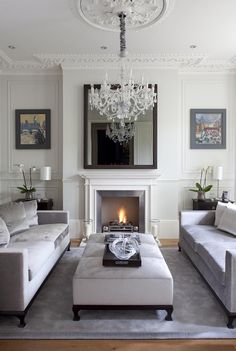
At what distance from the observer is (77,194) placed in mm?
5211

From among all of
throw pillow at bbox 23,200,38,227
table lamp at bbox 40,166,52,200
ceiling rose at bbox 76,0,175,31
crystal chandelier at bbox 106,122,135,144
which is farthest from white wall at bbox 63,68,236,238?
ceiling rose at bbox 76,0,175,31

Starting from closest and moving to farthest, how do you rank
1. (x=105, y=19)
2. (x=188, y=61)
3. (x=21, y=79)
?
(x=105, y=19) → (x=188, y=61) → (x=21, y=79)

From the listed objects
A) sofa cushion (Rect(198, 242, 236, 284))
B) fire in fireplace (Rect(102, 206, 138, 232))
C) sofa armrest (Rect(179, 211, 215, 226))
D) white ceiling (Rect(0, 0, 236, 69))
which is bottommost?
fire in fireplace (Rect(102, 206, 138, 232))

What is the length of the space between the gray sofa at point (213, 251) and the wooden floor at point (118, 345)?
30 cm

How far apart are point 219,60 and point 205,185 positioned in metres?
2.22

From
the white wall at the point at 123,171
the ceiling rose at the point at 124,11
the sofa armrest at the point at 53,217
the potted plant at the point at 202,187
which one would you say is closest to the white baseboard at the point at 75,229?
the white wall at the point at 123,171

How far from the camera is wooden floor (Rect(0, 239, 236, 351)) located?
2.17 meters

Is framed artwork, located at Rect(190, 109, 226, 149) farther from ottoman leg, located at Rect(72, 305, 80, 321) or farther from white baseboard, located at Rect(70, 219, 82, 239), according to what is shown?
ottoman leg, located at Rect(72, 305, 80, 321)

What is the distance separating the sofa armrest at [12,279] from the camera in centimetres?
239

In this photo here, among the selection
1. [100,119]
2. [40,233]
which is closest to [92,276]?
[40,233]

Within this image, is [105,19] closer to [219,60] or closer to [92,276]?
[219,60]

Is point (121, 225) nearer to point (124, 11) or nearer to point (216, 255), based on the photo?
point (216, 255)

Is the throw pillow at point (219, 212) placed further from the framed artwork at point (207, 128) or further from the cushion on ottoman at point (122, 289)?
the cushion on ottoman at point (122, 289)

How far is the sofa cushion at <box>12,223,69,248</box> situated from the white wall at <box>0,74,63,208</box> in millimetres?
1447
